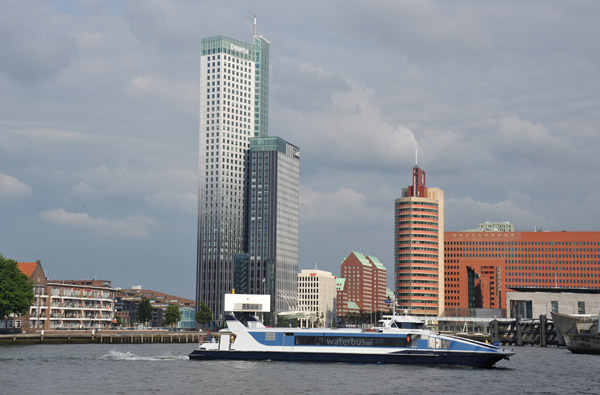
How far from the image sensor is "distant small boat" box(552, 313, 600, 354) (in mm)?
139250

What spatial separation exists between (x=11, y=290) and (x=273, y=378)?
90.0 m

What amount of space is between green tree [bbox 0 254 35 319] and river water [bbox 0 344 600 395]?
174 ft

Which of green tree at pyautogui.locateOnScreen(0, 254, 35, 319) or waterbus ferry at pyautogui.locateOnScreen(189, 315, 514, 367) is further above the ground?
green tree at pyautogui.locateOnScreen(0, 254, 35, 319)

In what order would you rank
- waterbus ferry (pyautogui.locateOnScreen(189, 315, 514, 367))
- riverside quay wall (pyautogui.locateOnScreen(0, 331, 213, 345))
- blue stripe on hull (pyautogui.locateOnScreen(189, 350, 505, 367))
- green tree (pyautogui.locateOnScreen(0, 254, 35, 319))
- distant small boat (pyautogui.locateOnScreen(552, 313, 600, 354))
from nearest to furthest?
blue stripe on hull (pyautogui.locateOnScreen(189, 350, 505, 367)) < waterbus ferry (pyautogui.locateOnScreen(189, 315, 514, 367)) < distant small boat (pyautogui.locateOnScreen(552, 313, 600, 354)) < green tree (pyautogui.locateOnScreen(0, 254, 35, 319)) < riverside quay wall (pyautogui.locateOnScreen(0, 331, 213, 345))

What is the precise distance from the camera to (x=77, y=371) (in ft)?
263

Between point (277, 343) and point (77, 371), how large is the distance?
22911 millimetres

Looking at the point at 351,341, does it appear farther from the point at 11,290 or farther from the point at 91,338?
the point at 91,338

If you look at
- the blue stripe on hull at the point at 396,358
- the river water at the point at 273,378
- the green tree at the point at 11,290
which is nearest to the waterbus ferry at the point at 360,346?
the blue stripe on hull at the point at 396,358

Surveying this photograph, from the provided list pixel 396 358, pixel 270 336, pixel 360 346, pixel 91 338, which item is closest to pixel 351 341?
pixel 360 346

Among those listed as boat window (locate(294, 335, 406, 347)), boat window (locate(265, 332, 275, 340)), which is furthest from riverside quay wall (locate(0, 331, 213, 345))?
boat window (locate(294, 335, 406, 347))

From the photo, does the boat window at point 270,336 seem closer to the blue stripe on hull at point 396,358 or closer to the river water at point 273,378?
the blue stripe on hull at point 396,358

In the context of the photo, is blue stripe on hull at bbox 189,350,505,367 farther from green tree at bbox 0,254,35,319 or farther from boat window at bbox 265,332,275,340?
green tree at bbox 0,254,35,319

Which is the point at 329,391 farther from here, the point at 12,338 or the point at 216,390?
the point at 12,338

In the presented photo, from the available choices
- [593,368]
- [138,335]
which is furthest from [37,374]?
[138,335]
